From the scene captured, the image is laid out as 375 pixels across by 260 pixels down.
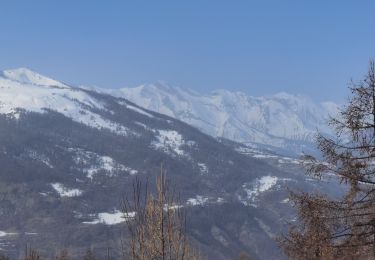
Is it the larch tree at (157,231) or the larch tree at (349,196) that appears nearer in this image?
the larch tree at (157,231)

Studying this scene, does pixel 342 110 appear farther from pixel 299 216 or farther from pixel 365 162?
pixel 299 216

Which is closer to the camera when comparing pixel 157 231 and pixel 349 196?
pixel 157 231

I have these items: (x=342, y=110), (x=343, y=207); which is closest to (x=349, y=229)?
(x=343, y=207)

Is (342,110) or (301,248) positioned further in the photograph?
(301,248)

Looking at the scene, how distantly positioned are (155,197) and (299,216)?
5.89 metres

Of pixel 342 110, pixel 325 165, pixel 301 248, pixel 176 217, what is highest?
pixel 342 110

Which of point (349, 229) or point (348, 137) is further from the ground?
point (348, 137)

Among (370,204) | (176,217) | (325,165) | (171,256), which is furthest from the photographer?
(325,165)

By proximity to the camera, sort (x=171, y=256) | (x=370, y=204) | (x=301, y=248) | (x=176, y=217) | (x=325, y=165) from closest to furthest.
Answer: (x=171, y=256) < (x=176, y=217) < (x=370, y=204) < (x=325, y=165) < (x=301, y=248)

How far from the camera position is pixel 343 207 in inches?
816

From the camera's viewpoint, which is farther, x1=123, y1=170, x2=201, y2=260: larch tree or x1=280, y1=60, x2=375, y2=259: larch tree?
x1=280, y1=60, x2=375, y2=259: larch tree

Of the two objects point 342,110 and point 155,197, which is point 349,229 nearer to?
point 342,110

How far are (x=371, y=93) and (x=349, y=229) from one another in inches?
187

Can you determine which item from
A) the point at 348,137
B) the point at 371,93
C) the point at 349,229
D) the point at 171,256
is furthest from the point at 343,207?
the point at 171,256
